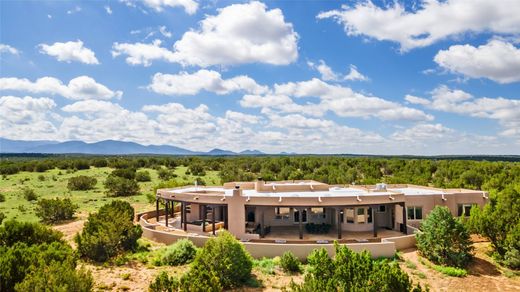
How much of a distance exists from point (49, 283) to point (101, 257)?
9.45 m

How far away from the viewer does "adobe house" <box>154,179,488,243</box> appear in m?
27.7

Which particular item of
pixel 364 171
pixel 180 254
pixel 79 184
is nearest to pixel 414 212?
pixel 180 254

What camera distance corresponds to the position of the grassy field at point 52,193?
4241cm

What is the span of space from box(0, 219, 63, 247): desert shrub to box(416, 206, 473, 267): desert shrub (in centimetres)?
2341

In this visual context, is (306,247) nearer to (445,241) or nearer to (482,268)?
(445,241)

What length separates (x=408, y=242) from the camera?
27.0 metres

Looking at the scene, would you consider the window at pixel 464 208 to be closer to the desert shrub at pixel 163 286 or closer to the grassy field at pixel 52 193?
the desert shrub at pixel 163 286

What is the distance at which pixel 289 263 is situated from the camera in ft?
74.8

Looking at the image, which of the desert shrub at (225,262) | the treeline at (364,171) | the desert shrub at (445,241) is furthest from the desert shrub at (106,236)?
the treeline at (364,171)

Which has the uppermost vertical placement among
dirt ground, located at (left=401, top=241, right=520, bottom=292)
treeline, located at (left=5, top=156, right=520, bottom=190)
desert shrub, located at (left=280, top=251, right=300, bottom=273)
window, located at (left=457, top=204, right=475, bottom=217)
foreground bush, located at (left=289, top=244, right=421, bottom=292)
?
treeline, located at (left=5, top=156, right=520, bottom=190)

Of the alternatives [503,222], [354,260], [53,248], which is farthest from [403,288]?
[53,248]

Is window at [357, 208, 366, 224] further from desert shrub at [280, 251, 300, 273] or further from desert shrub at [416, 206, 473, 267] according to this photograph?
desert shrub at [280, 251, 300, 273]

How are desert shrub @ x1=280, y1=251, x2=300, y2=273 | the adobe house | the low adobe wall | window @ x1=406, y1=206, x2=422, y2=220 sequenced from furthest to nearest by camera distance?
window @ x1=406, y1=206, x2=422, y2=220 < the adobe house < the low adobe wall < desert shrub @ x1=280, y1=251, x2=300, y2=273

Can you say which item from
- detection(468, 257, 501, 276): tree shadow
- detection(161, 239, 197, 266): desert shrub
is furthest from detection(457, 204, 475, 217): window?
detection(161, 239, 197, 266): desert shrub
